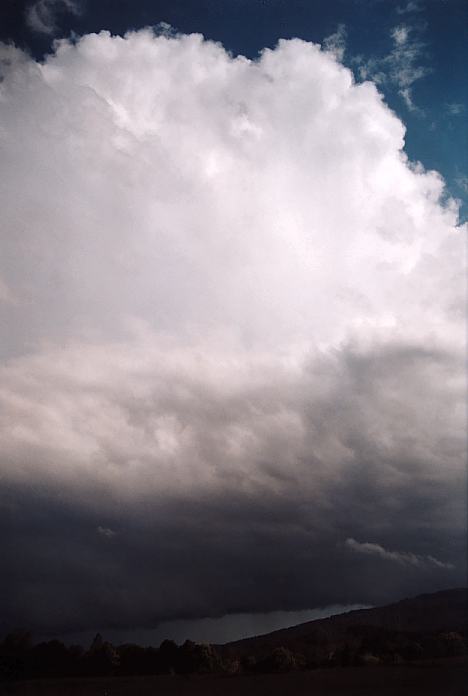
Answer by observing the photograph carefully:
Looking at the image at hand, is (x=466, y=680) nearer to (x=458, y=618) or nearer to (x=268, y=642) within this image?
(x=268, y=642)

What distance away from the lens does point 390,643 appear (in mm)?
20500

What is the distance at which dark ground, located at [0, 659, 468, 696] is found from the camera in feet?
49.7

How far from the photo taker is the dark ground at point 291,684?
596 inches

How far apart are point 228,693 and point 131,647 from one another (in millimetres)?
3904

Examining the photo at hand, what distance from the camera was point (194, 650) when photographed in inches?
721

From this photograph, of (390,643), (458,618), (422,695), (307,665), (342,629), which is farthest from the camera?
(458,618)

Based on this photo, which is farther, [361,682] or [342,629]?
[342,629]

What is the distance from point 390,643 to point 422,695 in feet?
12.1

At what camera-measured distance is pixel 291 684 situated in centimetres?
1670

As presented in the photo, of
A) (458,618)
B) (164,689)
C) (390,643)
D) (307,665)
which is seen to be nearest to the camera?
(164,689)

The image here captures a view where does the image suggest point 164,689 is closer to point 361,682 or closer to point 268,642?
→ point 361,682

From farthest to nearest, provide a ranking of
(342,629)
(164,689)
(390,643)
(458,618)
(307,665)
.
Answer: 1. (458,618)
2. (342,629)
3. (390,643)
4. (307,665)
5. (164,689)

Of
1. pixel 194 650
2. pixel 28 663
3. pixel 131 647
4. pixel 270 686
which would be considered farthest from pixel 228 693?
pixel 28 663

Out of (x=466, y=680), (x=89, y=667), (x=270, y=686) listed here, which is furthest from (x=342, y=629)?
(x=89, y=667)
